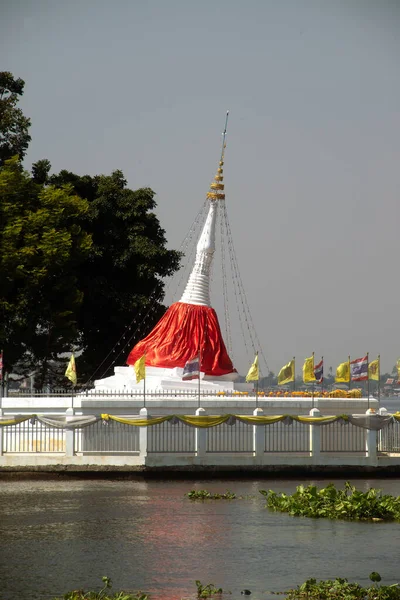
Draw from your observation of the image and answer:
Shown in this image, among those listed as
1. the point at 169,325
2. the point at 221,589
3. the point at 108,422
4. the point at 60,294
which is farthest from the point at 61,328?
the point at 221,589

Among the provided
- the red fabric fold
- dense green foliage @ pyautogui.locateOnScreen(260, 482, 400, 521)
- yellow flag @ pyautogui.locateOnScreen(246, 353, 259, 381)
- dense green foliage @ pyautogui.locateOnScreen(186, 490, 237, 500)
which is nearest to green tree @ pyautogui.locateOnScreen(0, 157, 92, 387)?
the red fabric fold

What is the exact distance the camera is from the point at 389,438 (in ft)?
121

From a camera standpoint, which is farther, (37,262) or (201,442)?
(37,262)

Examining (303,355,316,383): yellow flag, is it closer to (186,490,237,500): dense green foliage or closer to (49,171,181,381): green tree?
(186,490,237,500): dense green foliage

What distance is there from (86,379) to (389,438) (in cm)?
2083

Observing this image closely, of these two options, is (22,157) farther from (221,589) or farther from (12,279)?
(221,589)

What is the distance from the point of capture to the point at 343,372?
39.2 m

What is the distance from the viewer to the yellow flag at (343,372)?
38.9 m

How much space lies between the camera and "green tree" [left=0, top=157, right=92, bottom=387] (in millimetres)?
48188

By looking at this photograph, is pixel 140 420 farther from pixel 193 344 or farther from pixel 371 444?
pixel 193 344

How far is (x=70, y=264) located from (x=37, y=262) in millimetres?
2046

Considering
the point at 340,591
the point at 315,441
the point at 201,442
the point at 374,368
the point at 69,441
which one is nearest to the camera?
the point at 340,591

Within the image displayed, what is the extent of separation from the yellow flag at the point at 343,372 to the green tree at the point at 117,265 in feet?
53.2

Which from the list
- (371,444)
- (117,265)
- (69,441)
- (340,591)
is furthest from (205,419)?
(117,265)
